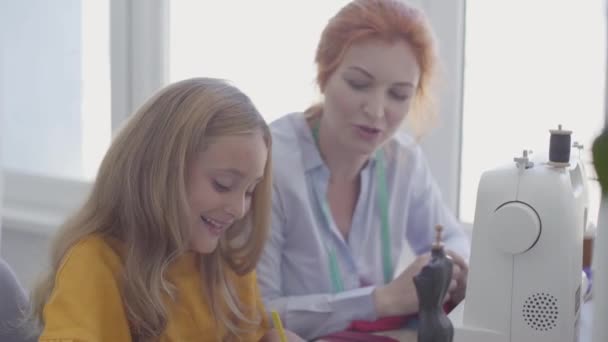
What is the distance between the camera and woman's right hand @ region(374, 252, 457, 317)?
136 centimetres

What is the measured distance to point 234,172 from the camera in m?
1.13

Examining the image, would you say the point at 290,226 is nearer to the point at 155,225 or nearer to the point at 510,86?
the point at 155,225

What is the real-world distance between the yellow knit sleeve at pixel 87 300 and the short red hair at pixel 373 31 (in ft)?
1.85

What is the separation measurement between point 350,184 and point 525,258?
0.59 meters

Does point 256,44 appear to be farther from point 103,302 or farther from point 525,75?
point 103,302

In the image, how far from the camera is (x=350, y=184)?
61.5 inches

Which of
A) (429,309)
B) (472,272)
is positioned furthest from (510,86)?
(429,309)

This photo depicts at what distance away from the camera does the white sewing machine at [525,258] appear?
100 cm

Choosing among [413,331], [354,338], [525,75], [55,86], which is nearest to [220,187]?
[354,338]

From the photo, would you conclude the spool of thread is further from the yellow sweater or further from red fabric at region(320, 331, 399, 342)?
the yellow sweater

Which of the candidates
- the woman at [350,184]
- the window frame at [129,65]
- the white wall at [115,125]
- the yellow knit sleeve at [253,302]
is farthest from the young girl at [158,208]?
the window frame at [129,65]

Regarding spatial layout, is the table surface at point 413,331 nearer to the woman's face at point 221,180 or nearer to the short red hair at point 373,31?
the woman's face at point 221,180

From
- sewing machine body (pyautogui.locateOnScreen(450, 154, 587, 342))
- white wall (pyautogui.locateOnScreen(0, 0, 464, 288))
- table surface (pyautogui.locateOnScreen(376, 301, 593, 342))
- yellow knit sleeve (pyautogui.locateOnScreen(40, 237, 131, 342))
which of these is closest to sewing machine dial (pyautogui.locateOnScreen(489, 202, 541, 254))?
sewing machine body (pyautogui.locateOnScreen(450, 154, 587, 342))

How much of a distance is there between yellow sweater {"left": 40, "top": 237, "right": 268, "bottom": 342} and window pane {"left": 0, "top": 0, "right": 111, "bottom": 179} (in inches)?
46.3
